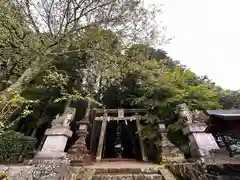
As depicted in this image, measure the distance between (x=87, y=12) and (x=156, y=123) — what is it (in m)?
4.97

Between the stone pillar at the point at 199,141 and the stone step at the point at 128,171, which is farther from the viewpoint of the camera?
the stone pillar at the point at 199,141

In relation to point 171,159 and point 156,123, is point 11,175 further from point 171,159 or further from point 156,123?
point 156,123

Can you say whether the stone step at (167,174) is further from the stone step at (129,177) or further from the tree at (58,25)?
the tree at (58,25)

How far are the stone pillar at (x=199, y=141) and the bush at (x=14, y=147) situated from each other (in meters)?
5.57

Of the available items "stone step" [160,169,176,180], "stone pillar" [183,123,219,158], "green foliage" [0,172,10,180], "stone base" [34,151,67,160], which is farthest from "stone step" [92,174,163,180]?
"green foliage" [0,172,10,180]

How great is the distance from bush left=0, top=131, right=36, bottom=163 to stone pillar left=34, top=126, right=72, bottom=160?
2.52 feet

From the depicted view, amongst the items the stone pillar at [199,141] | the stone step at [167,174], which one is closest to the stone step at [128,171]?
the stone step at [167,174]

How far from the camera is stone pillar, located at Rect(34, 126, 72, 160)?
6.36 m

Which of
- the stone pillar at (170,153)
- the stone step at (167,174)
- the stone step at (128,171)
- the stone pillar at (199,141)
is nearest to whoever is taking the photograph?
the stone step at (167,174)

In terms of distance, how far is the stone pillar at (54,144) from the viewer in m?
6.36

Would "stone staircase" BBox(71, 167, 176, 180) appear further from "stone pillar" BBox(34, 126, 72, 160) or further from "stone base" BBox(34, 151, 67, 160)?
"stone pillar" BBox(34, 126, 72, 160)

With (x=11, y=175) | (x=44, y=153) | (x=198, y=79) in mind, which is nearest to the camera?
(x=11, y=175)

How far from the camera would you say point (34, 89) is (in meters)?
9.80

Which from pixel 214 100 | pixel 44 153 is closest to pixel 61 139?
pixel 44 153
